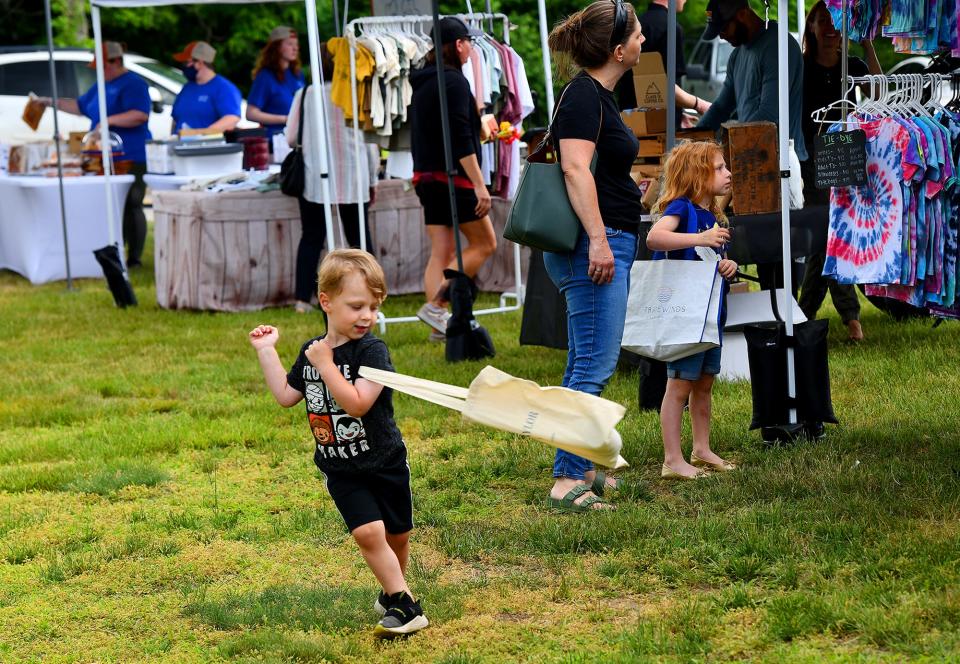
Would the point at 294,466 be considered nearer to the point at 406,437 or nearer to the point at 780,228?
the point at 406,437

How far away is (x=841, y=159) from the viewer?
5.43 m

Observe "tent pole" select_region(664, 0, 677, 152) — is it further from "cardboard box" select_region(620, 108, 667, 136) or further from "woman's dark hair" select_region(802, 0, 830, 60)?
"woman's dark hair" select_region(802, 0, 830, 60)

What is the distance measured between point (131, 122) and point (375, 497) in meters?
9.32

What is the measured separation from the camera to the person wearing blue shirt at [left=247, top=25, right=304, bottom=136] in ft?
38.4

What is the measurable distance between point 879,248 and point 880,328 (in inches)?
104

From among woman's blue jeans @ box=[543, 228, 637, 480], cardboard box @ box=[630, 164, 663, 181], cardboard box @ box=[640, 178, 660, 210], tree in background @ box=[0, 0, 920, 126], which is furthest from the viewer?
tree in background @ box=[0, 0, 920, 126]

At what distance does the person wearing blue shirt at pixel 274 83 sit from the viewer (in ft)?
38.4

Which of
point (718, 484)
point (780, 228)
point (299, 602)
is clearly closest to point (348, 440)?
point (299, 602)

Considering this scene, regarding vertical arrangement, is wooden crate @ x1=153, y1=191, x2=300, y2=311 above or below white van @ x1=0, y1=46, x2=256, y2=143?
below

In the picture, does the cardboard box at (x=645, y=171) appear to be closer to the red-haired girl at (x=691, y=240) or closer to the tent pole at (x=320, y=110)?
the red-haired girl at (x=691, y=240)

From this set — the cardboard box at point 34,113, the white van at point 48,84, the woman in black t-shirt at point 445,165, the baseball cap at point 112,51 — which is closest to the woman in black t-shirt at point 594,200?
the woman in black t-shirt at point 445,165

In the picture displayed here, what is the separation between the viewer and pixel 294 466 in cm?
575

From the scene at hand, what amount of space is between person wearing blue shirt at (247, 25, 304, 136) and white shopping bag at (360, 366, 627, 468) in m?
8.68

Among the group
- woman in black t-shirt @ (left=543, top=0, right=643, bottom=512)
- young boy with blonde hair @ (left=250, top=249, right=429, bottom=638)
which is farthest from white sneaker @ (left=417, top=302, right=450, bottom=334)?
young boy with blonde hair @ (left=250, top=249, right=429, bottom=638)
